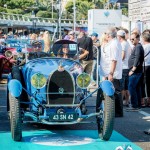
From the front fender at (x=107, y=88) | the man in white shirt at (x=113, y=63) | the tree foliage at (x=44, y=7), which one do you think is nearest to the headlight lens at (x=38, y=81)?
the front fender at (x=107, y=88)

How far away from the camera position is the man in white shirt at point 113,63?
8922mm

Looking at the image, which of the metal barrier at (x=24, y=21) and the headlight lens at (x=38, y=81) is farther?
the metal barrier at (x=24, y=21)

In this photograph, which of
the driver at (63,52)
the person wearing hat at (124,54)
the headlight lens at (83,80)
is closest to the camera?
the headlight lens at (83,80)

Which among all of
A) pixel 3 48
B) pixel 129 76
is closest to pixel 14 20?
pixel 3 48

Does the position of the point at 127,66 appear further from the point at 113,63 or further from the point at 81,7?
the point at 81,7

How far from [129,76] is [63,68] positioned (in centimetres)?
294

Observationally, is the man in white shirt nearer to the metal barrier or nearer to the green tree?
the metal barrier

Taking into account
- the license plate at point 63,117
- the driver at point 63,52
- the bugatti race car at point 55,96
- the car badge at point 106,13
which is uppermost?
the car badge at point 106,13

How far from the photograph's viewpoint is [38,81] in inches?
293

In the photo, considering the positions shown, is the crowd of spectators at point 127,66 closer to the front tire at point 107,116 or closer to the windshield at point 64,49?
the windshield at point 64,49

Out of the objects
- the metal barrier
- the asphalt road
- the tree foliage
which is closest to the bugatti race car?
the asphalt road

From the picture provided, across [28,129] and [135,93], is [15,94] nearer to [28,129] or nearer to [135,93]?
[28,129]

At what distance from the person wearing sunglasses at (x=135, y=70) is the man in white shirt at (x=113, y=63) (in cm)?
92

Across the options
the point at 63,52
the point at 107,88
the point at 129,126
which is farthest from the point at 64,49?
the point at 129,126
